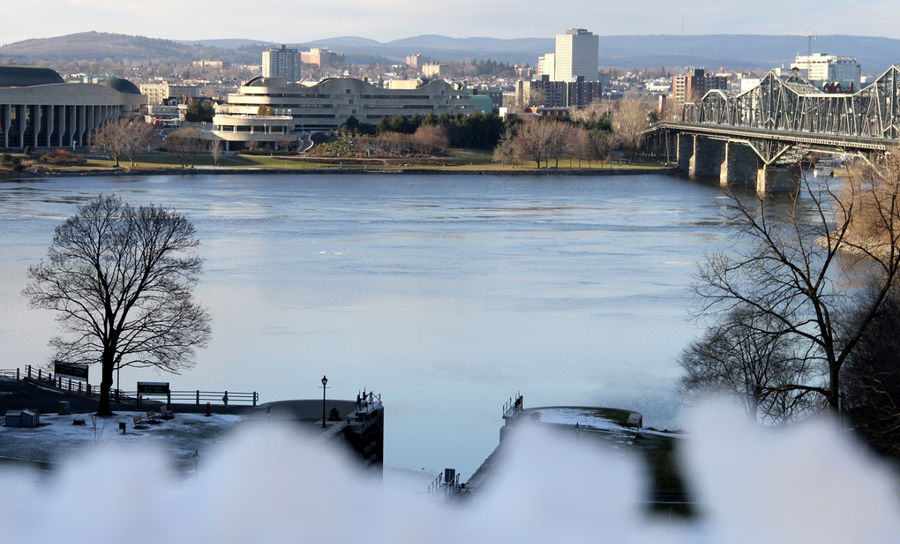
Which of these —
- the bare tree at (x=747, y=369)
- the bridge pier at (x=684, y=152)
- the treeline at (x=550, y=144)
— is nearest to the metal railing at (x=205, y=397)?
the bare tree at (x=747, y=369)

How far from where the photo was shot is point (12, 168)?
62.9 meters

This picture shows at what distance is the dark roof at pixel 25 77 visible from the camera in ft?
265

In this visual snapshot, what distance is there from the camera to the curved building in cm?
7606

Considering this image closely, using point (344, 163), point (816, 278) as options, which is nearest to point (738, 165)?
point (344, 163)

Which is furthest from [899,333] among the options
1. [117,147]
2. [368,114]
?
[368,114]

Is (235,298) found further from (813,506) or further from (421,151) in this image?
(421,151)

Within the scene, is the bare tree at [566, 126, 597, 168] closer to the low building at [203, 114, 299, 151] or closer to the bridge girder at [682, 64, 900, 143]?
the bridge girder at [682, 64, 900, 143]

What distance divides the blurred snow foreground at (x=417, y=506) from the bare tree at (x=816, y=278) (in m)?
5.16

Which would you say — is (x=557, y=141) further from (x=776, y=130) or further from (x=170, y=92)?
(x=170, y=92)

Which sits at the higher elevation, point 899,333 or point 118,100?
point 118,100

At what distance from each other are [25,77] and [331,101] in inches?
790

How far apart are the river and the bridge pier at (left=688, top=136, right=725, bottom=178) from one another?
25.7 metres

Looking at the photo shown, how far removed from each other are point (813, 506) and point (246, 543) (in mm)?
2259

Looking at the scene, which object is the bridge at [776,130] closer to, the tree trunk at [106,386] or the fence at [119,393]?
the fence at [119,393]
